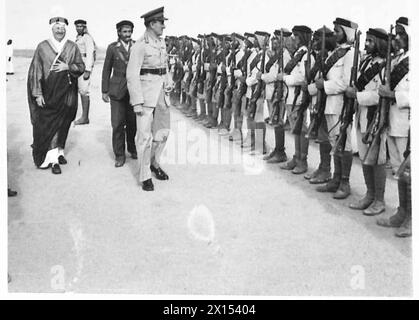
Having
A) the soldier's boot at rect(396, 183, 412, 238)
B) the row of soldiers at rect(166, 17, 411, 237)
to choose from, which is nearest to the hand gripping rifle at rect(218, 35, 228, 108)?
the row of soldiers at rect(166, 17, 411, 237)

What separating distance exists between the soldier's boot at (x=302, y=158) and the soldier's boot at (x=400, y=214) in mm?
1924

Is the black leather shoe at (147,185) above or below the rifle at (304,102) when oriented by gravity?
below

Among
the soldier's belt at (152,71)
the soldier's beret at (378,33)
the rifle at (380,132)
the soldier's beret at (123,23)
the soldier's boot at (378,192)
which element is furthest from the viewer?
the soldier's beret at (123,23)

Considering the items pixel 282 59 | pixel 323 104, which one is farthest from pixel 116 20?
pixel 323 104

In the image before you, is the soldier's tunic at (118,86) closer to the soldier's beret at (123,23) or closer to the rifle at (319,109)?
the soldier's beret at (123,23)

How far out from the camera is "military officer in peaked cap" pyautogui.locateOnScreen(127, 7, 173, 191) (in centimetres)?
608

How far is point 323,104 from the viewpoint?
19.9ft

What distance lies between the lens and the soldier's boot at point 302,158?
22.4 feet

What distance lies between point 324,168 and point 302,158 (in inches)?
18.1

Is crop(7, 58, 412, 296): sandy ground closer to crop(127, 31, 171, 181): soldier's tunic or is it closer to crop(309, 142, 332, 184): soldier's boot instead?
crop(309, 142, 332, 184): soldier's boot

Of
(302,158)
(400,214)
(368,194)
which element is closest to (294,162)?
(302,158)

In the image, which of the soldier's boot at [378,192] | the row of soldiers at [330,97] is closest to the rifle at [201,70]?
the row of soldiers at [330,97]

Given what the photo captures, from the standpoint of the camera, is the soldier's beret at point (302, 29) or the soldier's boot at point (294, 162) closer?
the soldier's beret at point (302, 29)

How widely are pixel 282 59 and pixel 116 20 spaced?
82.4 inches
